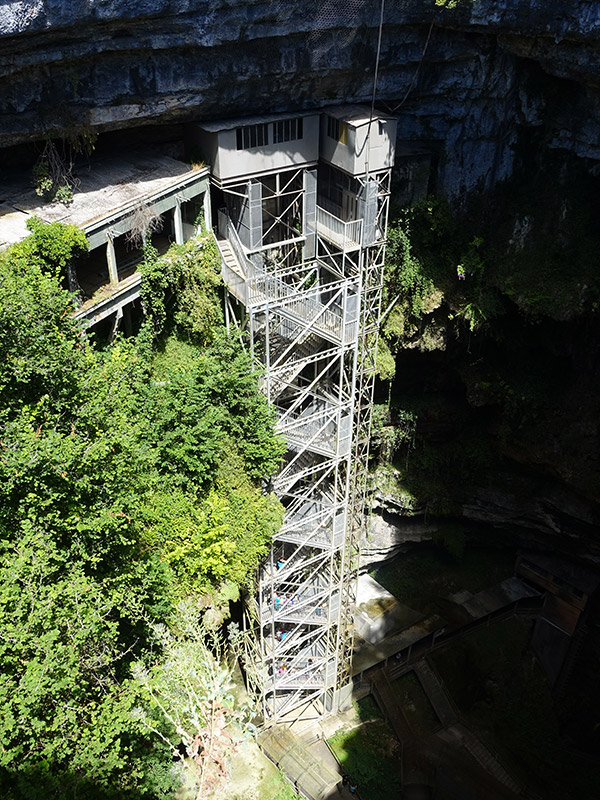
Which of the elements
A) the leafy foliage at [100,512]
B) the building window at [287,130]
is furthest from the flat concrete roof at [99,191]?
the building window at [287,130]

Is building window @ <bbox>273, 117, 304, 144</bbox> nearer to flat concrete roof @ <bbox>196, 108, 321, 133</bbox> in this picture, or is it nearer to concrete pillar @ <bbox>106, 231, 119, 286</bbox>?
flat concrete roof @ <bbox>196, 108, 321, 133</bbox>

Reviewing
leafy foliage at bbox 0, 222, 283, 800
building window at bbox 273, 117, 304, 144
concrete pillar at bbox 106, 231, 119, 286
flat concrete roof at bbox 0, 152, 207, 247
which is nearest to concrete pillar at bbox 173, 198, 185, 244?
leafy foliage at bbox 0, 222, 283, 800

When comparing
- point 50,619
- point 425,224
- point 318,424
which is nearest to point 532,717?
point 318,424

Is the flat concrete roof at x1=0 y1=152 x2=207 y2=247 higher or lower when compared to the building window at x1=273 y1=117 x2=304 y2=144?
lower

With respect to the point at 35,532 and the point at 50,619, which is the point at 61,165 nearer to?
the point at 35,532

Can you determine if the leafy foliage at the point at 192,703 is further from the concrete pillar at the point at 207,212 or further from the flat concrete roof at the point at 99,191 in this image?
the concrete pillar at the point at 207,212

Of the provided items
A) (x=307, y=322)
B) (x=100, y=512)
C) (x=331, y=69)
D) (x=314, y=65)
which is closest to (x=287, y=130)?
(x=314, y=65)

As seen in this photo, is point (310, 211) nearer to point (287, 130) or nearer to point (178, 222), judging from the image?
point (287, 130)
